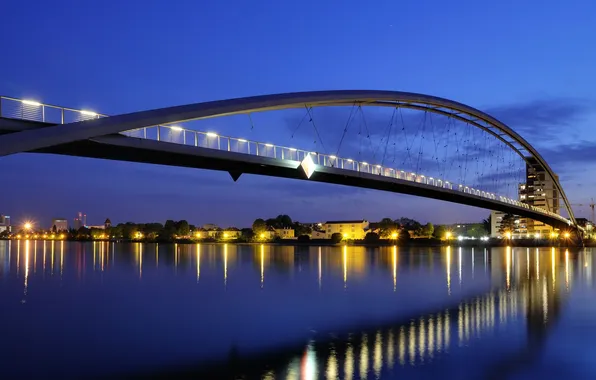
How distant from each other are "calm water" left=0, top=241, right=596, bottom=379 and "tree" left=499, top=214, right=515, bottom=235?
11367cm

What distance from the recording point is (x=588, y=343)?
15.0m

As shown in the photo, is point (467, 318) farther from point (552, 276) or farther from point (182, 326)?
point (552, 276)

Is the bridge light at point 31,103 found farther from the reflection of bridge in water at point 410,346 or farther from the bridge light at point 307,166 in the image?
the bridge light at point 307,166

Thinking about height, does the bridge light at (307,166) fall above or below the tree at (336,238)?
above

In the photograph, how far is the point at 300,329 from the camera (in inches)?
662

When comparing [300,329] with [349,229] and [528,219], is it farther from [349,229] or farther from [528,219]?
[528,219]

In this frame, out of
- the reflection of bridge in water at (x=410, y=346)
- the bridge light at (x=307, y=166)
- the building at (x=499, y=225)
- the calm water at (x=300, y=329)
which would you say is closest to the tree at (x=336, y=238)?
the building at (x=499, y=225)

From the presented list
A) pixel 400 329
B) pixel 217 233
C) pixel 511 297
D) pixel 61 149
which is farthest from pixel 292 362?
pixel 217 233

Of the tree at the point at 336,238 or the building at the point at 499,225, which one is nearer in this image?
the tree at the point at 336,238

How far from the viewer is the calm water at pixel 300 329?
1227 cm

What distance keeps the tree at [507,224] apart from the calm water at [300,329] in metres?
114

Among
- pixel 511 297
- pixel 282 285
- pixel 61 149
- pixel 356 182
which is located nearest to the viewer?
pixel 61 149

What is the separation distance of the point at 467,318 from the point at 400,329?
352 centimetres

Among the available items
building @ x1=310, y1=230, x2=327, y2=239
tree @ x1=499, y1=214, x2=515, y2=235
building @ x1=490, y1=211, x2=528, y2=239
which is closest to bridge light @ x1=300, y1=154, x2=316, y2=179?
building @ x1=310, y1=230, x2=327, y2=239
